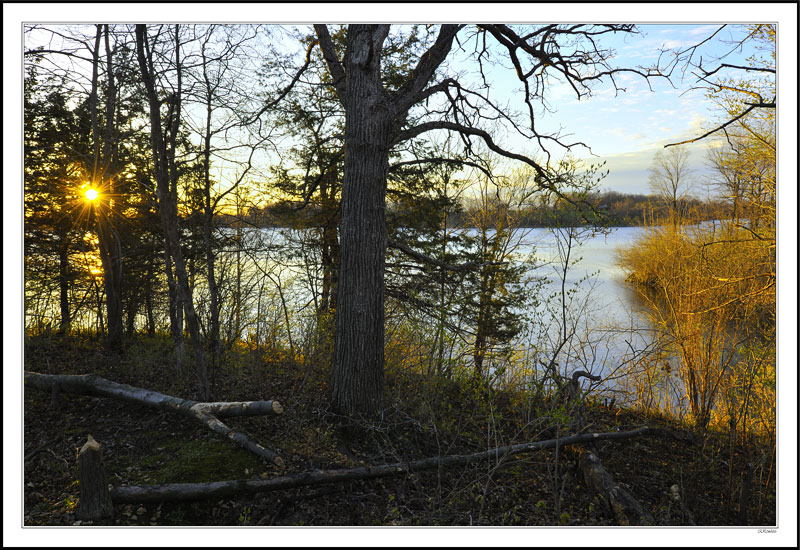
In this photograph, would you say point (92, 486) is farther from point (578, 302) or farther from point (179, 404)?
point (578, 302)

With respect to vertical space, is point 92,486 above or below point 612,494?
above

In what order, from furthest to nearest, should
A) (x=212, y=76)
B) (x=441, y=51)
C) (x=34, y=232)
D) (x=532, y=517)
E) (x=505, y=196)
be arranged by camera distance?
(x=505, y=196) → (x=34, y=232) → (x=212, y=76) → (x=441, y=51) → (x=532, y=517)

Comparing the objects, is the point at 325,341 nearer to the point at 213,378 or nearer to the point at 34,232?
the point at 213,378

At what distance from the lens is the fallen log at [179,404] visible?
4266 millimetres

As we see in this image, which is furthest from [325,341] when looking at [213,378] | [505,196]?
[505,196]

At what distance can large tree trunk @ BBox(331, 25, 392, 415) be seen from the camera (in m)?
4.80

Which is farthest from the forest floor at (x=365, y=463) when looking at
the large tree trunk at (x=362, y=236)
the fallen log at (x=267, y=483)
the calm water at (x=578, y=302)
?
the calm water at (x=578, y=302)

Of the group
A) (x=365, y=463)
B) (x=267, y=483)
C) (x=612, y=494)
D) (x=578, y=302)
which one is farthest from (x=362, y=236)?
(x=578, y=302)

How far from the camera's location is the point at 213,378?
5922 mm

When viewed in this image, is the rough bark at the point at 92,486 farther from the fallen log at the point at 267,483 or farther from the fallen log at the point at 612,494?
A: the fallen log at the point at 612,494

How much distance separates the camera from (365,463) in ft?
14.0

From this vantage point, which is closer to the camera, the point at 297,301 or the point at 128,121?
the point at 128,121

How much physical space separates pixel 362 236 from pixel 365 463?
7.83 ft

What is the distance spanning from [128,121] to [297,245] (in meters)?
4.15
